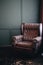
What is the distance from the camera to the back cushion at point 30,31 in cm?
494

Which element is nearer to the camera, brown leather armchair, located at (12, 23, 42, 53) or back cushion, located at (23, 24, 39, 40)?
brown leather armchair, located at (12, 23, 42, 53)

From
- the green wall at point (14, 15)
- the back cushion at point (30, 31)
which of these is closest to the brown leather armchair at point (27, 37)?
the back cushion at point (30, 31)

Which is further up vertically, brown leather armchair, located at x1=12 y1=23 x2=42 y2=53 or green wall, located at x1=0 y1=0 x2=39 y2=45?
green wall, located at x1=0 y1=0 x2=39 y2=45

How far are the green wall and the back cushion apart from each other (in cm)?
78

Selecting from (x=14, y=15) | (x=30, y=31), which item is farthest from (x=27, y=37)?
(x=14, y=15)

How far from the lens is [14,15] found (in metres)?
5.82

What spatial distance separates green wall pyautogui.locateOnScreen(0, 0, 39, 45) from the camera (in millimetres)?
5746

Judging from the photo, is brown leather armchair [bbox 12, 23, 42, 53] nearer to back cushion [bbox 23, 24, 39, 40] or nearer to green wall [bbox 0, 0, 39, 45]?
back cushion [bbox 23, 24, 39, 40]

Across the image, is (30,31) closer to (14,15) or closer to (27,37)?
(27,37)

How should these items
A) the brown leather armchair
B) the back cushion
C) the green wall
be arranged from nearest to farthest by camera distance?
the brown leather armchair < the back cushion < the green wall

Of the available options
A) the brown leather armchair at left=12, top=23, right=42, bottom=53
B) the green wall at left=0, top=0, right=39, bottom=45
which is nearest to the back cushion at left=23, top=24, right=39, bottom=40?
the brown leather armchair at left=12, top=23, right=42, bottom=53

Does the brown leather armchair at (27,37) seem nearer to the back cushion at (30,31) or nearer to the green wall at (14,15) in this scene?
the back cushion at (30,31)

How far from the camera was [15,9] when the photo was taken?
5809mm

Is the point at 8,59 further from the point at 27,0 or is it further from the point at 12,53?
the point at 27,0
